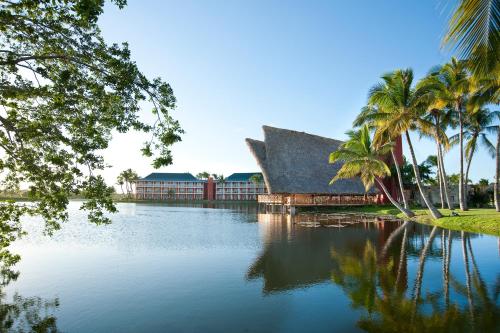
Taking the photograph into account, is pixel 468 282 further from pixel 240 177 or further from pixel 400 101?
pixel 240 177

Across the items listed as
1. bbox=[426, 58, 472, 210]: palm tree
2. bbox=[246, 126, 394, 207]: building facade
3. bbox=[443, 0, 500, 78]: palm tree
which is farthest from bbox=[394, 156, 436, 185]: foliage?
bbox=[443, 0, 500, 78]: palm tree

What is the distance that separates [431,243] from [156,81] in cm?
1394

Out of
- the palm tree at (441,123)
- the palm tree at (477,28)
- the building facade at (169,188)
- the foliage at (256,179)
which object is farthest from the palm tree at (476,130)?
the building facade at (169,188)

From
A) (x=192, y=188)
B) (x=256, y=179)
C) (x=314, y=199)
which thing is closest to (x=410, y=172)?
(x=314, y=199)

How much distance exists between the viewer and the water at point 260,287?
640 centimetres

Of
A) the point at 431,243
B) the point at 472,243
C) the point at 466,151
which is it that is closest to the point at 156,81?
the point at 431,243

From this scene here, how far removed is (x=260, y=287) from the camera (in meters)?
8.80

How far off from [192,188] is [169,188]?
21.5ft

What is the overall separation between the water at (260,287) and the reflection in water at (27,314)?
22 mm

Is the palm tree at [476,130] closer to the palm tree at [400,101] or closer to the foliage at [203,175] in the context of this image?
the palm tree at [400,101]

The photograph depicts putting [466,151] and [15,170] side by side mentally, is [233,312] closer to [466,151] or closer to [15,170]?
[15,170]

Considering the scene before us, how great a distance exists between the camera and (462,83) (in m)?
19.4

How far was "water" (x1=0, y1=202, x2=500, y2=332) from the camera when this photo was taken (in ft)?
21.0

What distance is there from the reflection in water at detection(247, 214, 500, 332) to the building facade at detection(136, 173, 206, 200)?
82933mm
